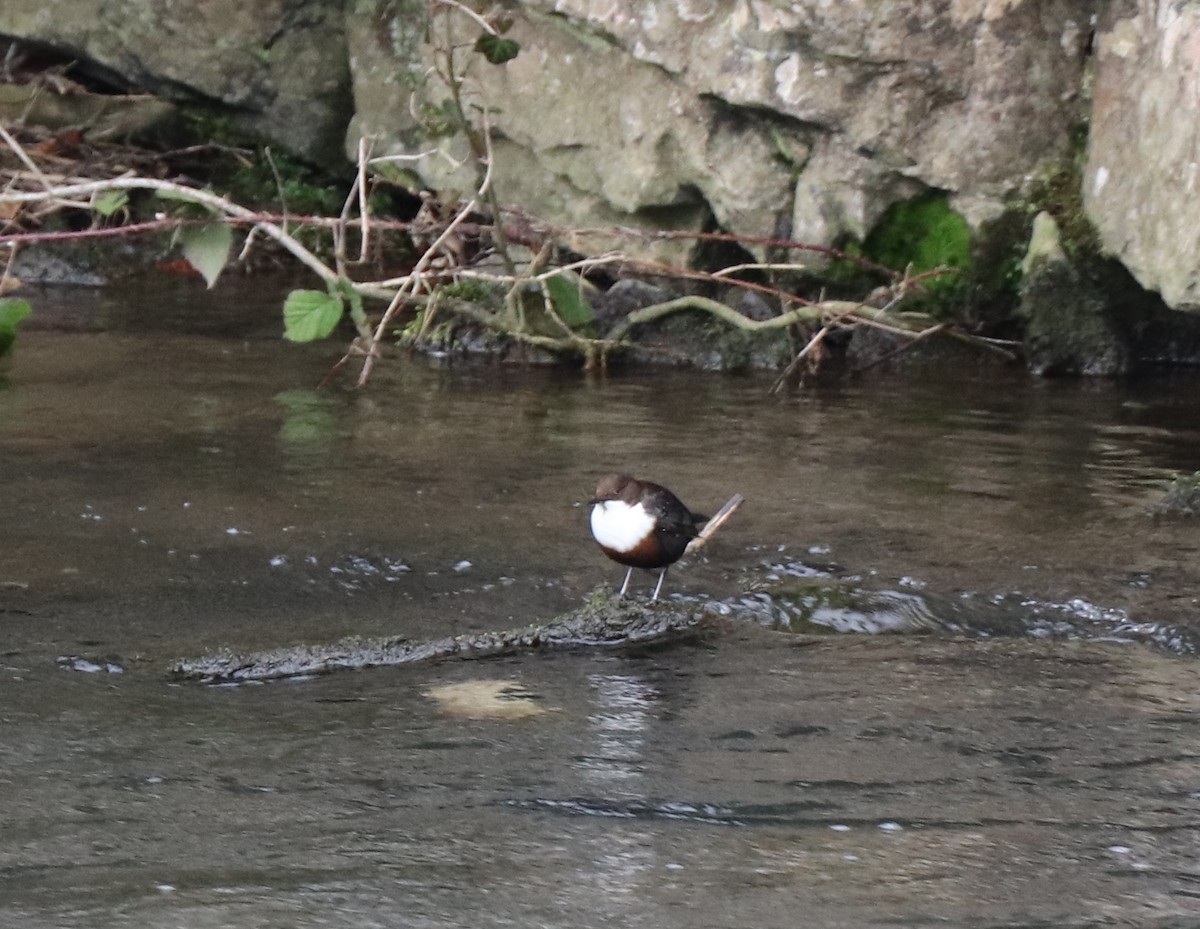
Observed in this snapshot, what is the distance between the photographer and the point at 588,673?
12.2 feet

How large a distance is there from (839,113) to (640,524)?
430 centimetres

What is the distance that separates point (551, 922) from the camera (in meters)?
2.29

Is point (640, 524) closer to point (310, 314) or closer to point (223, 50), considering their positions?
point (310, 314)

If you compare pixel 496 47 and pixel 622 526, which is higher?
pixel 496 47

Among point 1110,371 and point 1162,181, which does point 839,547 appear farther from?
point 1110,371

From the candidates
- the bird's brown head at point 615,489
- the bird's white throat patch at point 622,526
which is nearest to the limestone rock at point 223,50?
the bird's brown head at point 615,489

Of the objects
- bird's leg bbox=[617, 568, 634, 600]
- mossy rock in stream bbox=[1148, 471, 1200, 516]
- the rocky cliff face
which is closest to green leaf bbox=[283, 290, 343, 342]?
the rocky cliff face

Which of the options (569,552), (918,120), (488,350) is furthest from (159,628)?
(918,120)

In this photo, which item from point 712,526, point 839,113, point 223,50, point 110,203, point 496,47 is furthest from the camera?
point 223,50

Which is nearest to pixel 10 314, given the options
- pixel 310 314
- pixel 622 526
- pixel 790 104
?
pixel 310 314

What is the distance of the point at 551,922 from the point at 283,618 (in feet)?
6.64

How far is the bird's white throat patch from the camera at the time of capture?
416cm

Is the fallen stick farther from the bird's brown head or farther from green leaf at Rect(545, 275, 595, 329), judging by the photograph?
green leaf at Rect(545, 275, 595, 329)

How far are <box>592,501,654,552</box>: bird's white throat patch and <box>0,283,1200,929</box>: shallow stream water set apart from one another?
0.25m
